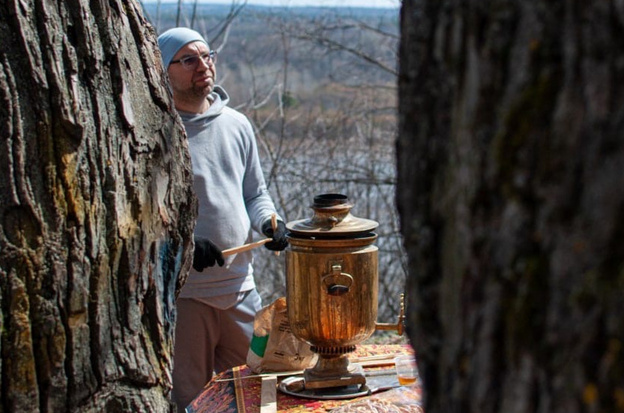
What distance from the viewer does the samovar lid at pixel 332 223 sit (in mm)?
3047

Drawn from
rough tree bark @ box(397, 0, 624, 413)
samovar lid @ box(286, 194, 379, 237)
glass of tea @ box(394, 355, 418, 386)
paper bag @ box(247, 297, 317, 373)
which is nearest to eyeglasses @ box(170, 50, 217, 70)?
samovar lid @ box(286, 194, 379, 237)

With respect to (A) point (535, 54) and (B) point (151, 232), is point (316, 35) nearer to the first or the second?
(B) point (151, 232)

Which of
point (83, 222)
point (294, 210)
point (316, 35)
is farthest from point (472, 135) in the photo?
point (316, 35)

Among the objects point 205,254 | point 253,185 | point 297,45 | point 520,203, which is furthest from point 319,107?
point 520,203

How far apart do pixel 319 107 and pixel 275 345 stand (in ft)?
22.4

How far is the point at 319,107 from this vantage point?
988 centimetres

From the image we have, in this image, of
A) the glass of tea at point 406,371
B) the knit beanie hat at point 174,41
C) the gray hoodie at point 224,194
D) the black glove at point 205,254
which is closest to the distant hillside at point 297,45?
the knit beanie hat at point 174,41

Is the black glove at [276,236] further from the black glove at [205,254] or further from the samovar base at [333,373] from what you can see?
the samovar base at [333,373]

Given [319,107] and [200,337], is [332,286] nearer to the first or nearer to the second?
[200,337]

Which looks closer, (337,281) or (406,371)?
(406,371)

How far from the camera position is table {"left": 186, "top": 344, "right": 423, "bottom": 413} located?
2.82 meters

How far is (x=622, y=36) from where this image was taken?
0.72m

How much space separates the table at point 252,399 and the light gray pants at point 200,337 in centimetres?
65

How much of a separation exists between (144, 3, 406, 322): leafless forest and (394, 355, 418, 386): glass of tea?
4889 millimetres
